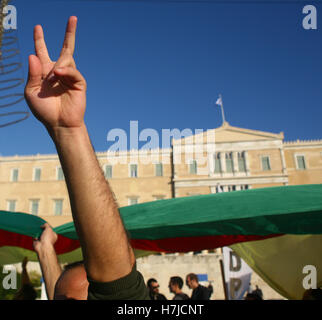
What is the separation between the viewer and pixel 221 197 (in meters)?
3.54

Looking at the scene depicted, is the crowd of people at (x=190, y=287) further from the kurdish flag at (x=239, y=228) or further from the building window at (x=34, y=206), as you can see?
the building window at (x=34, y=206)

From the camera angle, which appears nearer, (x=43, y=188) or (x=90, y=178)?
(x=90, y=178)

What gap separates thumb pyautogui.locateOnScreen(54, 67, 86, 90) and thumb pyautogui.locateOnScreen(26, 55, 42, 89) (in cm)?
11

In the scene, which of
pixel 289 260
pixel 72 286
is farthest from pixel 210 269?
pixel 72 286

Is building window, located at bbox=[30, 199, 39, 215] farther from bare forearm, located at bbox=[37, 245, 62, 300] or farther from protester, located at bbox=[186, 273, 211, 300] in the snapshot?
bare forearm, located at bbox=[37, 245, 62, 300]

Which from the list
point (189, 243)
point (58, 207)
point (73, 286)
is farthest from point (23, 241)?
point (58, 207)

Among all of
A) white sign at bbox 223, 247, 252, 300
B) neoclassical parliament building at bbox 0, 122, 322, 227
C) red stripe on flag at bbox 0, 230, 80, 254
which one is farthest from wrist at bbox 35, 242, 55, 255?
neoclassical parliament building at bbox 0, 122, 322, 227

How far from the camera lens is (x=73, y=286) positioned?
1.67 metres

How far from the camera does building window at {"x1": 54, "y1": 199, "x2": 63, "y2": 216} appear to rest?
28.6 meters

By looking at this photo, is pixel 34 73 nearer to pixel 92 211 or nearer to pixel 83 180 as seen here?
pixel 83 180

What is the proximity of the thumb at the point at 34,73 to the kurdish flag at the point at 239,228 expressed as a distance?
2388 millimetres

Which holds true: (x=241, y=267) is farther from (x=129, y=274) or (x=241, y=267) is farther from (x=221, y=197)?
(x=129, y=274)

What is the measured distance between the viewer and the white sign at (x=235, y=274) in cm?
653
